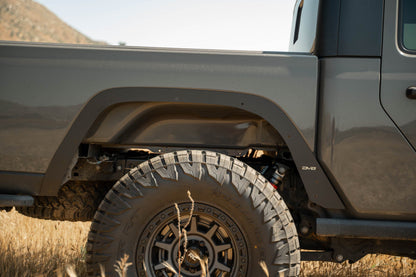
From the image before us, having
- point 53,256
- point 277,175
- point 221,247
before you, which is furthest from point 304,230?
point 53,256

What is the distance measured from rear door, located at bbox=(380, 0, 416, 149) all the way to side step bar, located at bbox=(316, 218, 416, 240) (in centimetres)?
49

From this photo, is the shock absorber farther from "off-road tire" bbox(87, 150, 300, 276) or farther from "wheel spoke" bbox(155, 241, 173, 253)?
"wheel spoke" bbox(155, 241, 173, 253)

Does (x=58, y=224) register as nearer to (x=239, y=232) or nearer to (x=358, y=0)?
(x=239, y=232)

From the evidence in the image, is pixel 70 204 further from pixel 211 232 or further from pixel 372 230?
pixel 372 230

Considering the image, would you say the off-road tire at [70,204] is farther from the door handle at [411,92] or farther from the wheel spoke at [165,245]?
the door handle at [411,92]

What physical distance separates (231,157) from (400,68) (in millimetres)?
1149

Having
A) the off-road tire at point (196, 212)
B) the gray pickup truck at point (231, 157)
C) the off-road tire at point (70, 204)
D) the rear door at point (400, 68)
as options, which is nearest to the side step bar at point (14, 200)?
the gray pickup truck at point (231, 157)

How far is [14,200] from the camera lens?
8.00 ft

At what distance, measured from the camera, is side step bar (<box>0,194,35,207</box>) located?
2.43m

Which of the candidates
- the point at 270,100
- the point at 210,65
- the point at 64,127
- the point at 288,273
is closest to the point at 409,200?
the point at 288,273

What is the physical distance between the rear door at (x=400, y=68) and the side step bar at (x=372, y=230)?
486mm

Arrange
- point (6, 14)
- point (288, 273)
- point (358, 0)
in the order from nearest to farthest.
Answer: point (288, 273), point (358, 0), point (6, 14)

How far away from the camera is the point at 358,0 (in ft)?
8.22

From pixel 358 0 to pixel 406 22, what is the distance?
12.8 inches
